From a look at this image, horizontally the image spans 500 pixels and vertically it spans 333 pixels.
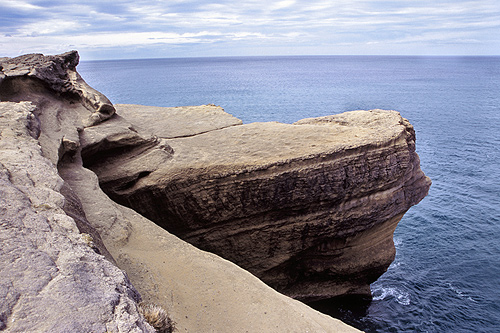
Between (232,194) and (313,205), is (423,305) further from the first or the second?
(232,194)

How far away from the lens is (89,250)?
3.34 metres

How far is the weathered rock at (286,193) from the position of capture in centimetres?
949

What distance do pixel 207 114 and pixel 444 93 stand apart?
197 feet

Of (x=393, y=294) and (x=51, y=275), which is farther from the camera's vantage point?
(x=393, y=294)

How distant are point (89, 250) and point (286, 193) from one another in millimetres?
6738

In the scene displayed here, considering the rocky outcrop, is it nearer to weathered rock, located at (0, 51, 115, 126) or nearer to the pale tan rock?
weathered rock, located at (0, 51, 115, 126)

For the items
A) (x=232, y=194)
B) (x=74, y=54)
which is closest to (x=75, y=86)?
(x=74, y=54)

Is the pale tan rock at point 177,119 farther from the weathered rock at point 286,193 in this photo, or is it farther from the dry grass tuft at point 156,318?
the dry grass tuft at point 156,318

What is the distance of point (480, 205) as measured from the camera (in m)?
18.7

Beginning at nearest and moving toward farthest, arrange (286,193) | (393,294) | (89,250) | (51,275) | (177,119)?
(51,275) < (89,250) < (286,193) < (177,119) < (393,294)

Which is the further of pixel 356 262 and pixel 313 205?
pixel 356 262

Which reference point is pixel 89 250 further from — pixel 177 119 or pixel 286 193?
pixel 177 119

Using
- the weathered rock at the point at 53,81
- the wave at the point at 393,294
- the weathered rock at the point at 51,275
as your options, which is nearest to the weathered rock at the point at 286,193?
the weathered rock at the point at 53,81

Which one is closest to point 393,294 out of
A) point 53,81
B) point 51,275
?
point 53,81
